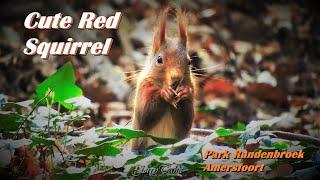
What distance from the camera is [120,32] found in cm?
352

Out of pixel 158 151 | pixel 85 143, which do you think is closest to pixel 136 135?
pixel 158 151

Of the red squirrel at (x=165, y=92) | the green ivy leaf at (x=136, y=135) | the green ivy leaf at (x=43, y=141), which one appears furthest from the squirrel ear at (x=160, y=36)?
the green ivy leaf at (x=43, y=141)

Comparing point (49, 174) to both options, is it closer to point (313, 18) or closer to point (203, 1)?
point (203, 1)

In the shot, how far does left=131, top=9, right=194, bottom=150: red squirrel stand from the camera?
2.54 m

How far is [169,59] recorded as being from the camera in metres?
2.55

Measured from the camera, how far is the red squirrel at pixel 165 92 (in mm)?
2541

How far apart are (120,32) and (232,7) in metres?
1.04

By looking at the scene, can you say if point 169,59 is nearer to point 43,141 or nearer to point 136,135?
point 136,135

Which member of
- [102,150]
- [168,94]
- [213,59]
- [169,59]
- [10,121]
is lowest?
[102,150]

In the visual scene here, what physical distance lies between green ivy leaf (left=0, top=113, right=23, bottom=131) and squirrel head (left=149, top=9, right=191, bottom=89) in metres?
0.57

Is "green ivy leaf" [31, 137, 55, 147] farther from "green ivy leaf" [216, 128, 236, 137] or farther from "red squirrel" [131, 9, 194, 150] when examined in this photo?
"green ivy leaf" [216, 128, 236, 137]

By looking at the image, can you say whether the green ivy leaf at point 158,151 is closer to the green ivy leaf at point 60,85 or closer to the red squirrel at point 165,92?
the red squirrel at point 165,92

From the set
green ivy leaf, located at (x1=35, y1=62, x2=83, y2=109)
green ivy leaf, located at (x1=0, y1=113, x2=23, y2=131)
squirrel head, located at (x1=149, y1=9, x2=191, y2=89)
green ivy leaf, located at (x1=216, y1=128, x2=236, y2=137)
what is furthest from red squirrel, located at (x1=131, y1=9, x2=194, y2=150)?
green ivy leaf, located at (x1=0, y1=113, x2=23, y2=131)

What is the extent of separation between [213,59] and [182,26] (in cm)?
103
